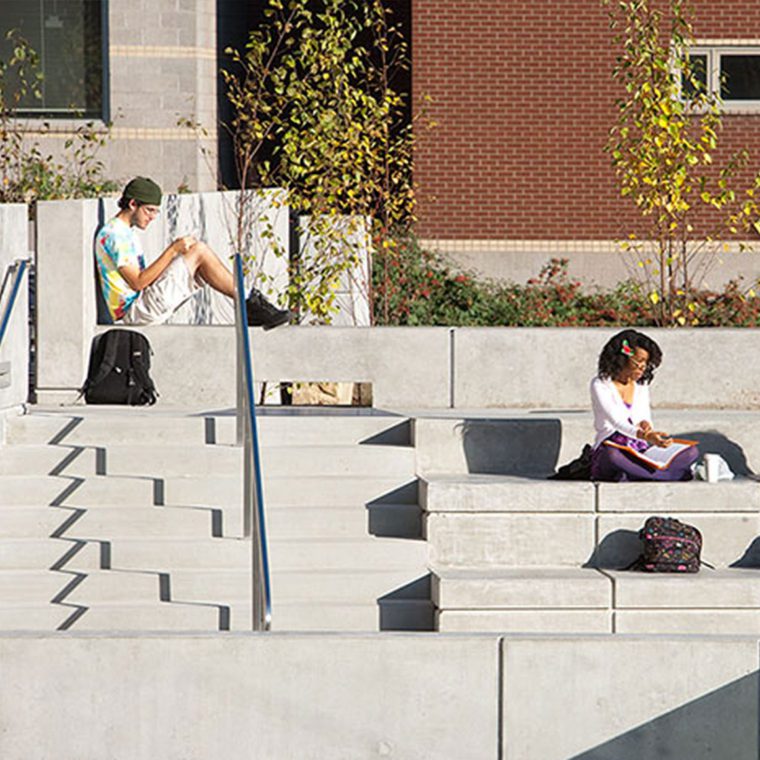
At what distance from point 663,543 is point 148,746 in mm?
3710

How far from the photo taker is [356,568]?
10.5 m

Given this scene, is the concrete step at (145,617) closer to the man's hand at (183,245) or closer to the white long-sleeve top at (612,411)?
the white long-sleeve top at (612,411)

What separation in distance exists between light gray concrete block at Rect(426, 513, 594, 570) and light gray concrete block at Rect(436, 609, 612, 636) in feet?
1.77

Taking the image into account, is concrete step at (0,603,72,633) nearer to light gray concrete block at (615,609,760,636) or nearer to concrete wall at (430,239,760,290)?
light gray concrete block at (615,609,760,636)

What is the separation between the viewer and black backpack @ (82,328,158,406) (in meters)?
12.2

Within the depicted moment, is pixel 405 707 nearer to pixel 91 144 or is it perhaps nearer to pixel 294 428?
pixel 294 428

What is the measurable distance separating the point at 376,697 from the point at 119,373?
5.16 metres

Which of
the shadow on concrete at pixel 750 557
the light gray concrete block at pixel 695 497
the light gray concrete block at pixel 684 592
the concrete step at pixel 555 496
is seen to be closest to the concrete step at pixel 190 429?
the concrete step at pixel 555 496

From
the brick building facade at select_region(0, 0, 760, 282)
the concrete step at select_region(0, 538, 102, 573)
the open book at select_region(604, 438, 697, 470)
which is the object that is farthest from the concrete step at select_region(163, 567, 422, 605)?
the brick building facade at select_region(0, 0, 760, 282)

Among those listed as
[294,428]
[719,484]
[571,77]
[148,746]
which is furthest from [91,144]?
[148,746]

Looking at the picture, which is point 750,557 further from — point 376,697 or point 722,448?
point 376,697

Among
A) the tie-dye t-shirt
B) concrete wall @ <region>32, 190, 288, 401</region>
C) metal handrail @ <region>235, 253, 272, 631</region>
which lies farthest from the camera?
the tie-dye t-shirt

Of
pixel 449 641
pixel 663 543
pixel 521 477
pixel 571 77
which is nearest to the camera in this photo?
pixel 449 641

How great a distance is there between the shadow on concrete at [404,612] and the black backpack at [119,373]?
9.05 ft
